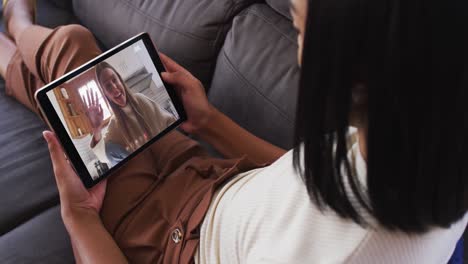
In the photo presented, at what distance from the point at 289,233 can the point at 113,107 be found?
0.43 m

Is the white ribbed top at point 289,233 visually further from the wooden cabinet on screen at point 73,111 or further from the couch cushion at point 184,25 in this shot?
the couch cushion at point 184,25

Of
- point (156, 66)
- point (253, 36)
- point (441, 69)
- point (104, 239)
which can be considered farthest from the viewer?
point (253, 36)

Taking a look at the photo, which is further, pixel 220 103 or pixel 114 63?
pixel 220 103

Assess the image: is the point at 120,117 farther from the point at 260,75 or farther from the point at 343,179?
the point at 343,179

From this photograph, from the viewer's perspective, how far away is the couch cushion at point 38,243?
0.89 metres

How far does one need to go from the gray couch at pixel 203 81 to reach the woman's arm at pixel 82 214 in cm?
15

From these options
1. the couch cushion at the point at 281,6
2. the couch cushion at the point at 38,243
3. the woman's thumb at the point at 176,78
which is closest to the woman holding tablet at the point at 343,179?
the couch cushion at the point at 38,243

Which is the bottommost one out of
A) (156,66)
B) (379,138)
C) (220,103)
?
(220,103)

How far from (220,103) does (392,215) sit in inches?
25.9

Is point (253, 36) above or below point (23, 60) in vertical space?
above

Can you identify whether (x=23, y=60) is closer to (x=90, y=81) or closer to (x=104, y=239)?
(x=90, y=81)

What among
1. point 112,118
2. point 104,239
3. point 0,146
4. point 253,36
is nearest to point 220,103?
point 253,36

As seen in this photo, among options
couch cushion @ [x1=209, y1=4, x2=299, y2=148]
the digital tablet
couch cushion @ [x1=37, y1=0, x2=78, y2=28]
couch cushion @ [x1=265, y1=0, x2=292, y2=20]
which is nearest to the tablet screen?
the digital tablet

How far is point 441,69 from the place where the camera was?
1.30ft
